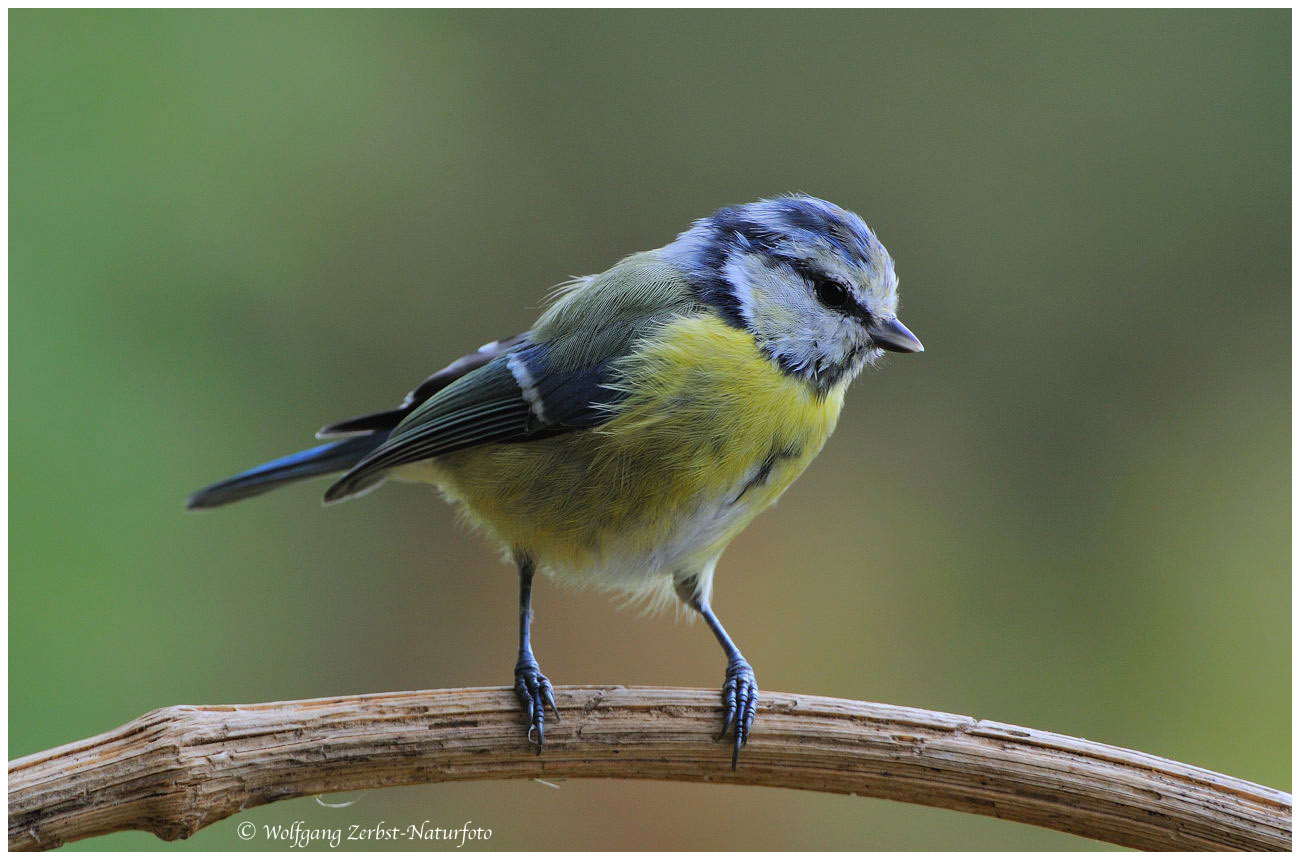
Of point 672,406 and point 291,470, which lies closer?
point 672,406

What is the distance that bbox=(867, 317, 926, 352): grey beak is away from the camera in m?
1.23

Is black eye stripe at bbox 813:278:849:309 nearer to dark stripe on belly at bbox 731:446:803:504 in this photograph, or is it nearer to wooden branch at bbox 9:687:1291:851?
dark stripe on belly at bbox 731:446:803:504

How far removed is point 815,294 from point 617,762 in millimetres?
570

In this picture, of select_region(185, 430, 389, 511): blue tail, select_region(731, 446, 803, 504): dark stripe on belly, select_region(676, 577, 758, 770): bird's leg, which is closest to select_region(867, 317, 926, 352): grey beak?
select_region(731, 446, 803, 504): dark stripe on belly

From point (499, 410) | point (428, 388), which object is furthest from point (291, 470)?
point (499, 410)

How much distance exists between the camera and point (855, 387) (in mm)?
1966

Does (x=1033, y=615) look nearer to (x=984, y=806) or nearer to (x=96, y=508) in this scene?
(x=984, y=806)

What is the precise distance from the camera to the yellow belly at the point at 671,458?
1227mm

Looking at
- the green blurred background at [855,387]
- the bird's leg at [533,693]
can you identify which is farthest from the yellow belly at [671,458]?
the green blurred background at [855,387]

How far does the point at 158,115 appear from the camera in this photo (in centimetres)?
190

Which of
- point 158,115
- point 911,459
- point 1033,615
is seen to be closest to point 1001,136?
point 911,459

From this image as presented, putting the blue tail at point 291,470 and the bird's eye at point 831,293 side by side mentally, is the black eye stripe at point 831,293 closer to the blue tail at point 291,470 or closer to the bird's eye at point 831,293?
the bird's eye at point 831,293

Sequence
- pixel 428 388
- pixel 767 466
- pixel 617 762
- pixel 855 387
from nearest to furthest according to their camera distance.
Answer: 1. pixel 617 762
2. pixel 767 466
3. pixel 428 388
4. pixel 855 387

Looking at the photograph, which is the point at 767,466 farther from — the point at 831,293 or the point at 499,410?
the point at 499,410
